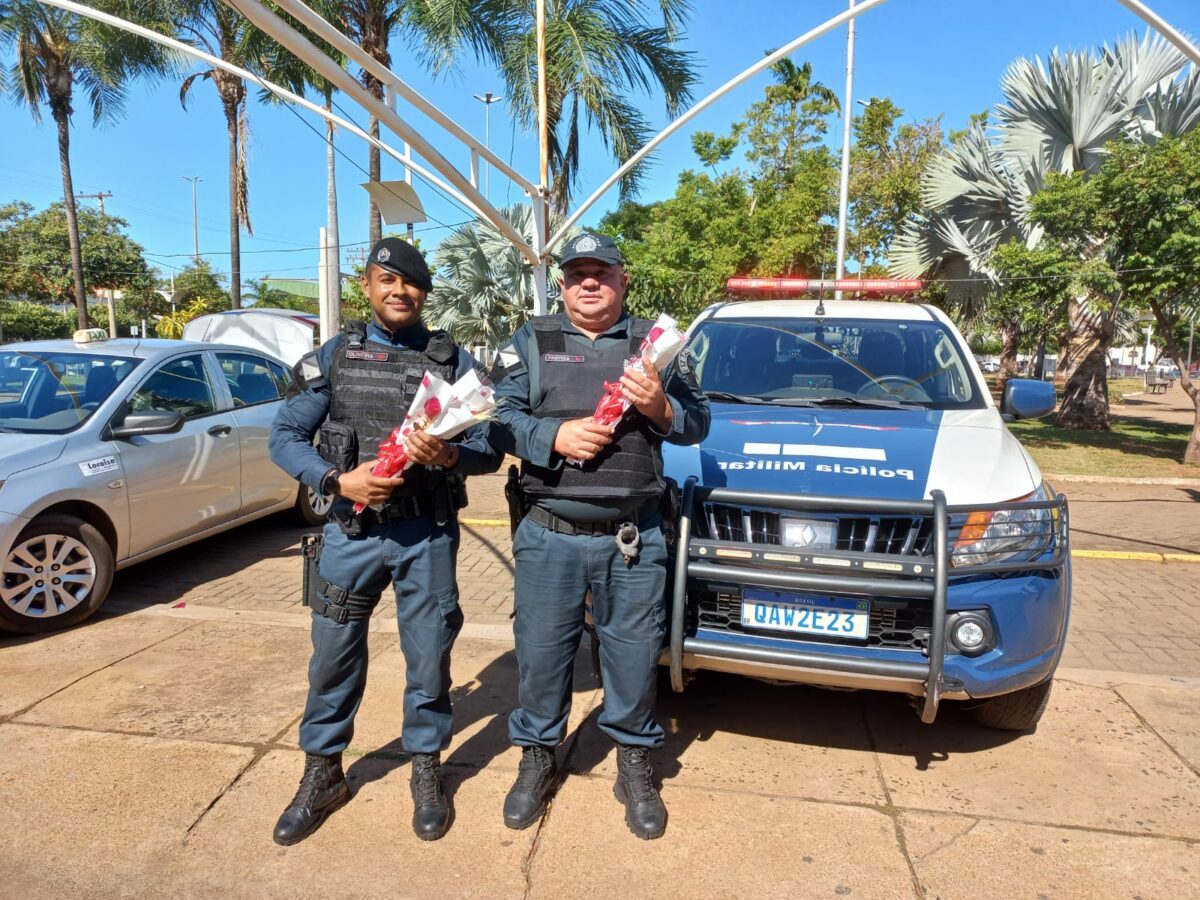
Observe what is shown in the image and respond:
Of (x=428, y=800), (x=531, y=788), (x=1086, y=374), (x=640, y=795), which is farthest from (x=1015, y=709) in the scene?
(x=1086, y=374)

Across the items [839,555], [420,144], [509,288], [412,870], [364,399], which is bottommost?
[412,870]

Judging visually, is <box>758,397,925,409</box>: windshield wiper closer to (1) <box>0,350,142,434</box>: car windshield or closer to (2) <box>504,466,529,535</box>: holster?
(2) <box>504,466,529,535</box>: holster

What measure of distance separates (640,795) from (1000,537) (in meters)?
1.49

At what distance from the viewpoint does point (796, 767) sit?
3.15 meters

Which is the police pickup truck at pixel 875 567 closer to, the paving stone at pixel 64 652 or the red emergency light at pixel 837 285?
the red emergency light at pixel 837 285

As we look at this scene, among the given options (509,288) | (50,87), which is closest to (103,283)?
(50,87)

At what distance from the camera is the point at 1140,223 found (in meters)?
10.6

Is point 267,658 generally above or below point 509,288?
below

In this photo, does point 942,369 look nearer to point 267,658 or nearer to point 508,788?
point 508,788

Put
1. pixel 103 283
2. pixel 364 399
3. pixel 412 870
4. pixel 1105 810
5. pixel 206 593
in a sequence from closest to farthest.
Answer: pixel 412 870 < pixel 364 399 < pixel 1105 810 < pixel 206 593 < pixel 103 283

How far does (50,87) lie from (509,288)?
17.3 meters

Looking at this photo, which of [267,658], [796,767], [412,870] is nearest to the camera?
[412,870]

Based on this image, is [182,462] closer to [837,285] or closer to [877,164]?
[837,285]

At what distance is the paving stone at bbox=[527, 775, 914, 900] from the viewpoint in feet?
8.04
